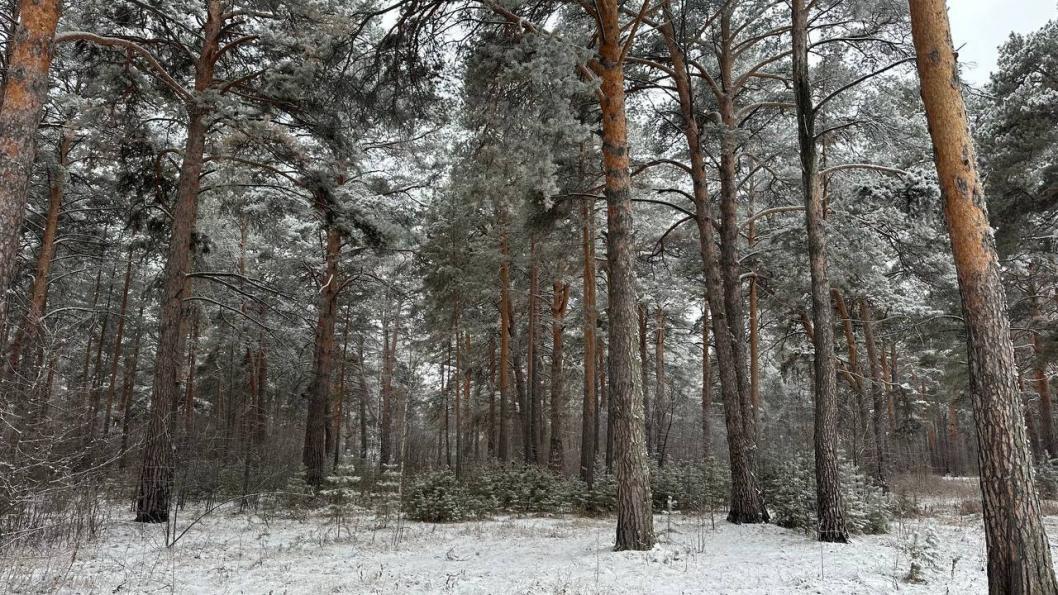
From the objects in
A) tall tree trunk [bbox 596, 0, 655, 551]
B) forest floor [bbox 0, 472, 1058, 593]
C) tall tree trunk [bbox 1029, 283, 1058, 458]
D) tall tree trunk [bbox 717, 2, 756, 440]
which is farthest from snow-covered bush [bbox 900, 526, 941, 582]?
tall tree trunk [bbox 1029, 283, 1058, 458]

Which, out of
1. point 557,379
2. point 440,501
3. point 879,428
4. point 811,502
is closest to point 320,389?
point 440,501

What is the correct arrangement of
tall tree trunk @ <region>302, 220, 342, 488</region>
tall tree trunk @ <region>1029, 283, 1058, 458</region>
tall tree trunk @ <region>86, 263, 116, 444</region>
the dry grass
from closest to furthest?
1. tall tree trunk @ <region>86, 263, 116, 444</region>
2. the dry grass
3. tall tree trunk @ <region>302, 220, 342, 488</region>
4. tall tree trunk @ <region>1029, 283, 1058, 458</region>

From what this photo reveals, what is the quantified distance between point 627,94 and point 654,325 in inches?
507

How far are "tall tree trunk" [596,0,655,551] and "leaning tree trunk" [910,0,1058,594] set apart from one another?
3517 mm

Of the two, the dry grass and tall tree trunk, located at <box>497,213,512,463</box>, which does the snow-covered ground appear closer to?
the dry grass

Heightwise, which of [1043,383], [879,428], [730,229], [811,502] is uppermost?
[730,229]

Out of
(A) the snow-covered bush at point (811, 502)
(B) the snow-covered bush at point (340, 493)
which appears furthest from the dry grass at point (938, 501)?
(B) the snow-covered bush at point (340, 493)

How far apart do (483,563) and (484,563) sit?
0.04 feet

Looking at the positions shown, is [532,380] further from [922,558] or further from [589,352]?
[922,558]

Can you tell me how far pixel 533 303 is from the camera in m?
16.6

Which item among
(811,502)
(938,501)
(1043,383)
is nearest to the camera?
(811,502)

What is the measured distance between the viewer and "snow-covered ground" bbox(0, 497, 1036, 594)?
561cm

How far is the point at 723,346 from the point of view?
9.86 metres

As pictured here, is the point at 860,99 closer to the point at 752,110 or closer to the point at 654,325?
the point at 752,110
